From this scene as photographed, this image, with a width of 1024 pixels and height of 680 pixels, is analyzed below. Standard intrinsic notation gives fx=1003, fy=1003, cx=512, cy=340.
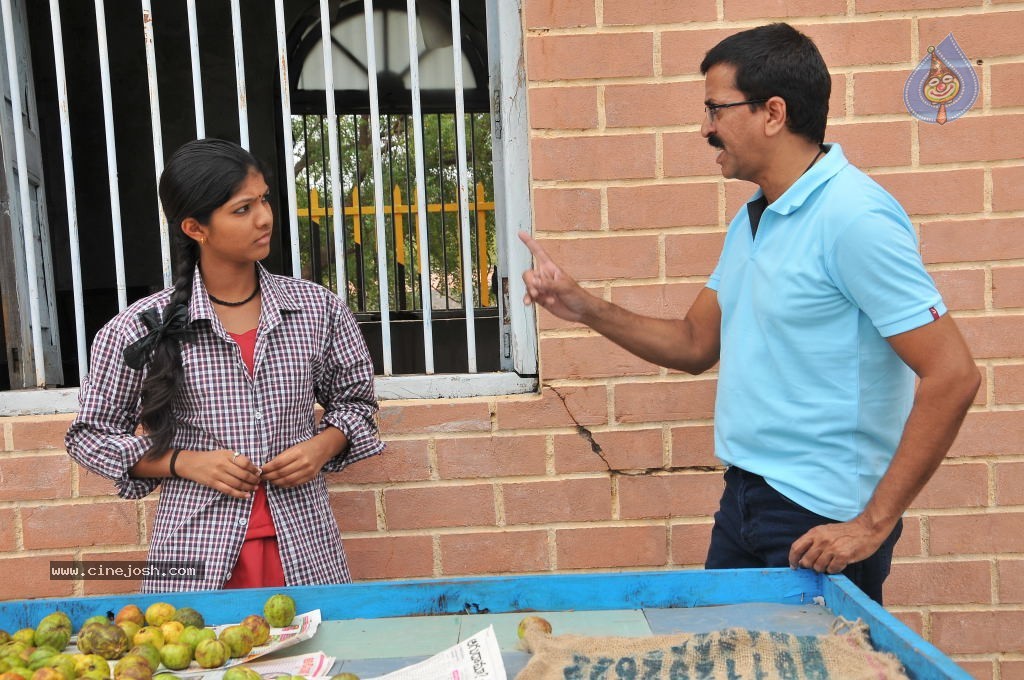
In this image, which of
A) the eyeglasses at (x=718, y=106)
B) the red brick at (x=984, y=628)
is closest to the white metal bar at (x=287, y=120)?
the eyeglasses at (x=718, y=106)

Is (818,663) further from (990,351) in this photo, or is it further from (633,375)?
(990,351)

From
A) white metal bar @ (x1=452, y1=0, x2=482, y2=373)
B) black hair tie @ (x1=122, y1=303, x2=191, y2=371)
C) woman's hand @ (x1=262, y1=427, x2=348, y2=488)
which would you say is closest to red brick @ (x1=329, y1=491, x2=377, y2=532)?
white metal bar @ (x1=452, y1=0, x2=482, y2=373)

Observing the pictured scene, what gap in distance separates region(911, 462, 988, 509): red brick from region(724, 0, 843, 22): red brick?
1355 mm

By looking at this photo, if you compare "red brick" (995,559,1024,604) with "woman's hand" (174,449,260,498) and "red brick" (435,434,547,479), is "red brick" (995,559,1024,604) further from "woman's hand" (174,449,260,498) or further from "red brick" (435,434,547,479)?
"woman's hand" (174,449,260,498)

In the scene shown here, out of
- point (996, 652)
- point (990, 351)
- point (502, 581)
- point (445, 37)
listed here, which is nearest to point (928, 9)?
point (990, 351)

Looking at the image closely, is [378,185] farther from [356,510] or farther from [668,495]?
[668,495]

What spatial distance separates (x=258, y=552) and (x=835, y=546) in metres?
1.24

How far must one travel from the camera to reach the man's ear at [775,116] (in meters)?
1.98

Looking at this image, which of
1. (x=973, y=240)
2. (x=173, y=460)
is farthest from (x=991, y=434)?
(x=173, y=460)

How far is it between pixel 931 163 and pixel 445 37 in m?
4.18

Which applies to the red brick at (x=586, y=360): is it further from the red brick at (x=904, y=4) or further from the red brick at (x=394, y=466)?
the red brick at (x=904, y=4)

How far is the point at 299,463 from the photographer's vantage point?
221cm

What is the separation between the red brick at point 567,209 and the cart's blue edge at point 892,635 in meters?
1.45

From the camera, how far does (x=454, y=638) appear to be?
161 cm
